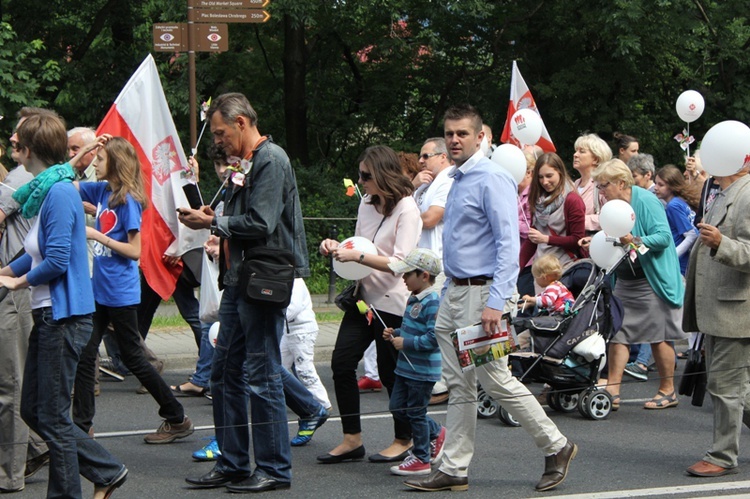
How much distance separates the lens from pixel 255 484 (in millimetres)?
5906

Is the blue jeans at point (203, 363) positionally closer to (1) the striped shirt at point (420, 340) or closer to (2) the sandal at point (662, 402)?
(1) the striped shirt at point (420, 340)

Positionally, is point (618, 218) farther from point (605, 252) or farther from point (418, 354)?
point (418, 354)

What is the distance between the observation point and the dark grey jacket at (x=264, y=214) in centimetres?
566

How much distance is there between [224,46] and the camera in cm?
1363

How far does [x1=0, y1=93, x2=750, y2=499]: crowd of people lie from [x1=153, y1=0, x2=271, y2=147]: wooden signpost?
631 centimetres

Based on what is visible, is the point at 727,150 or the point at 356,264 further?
the point at 356,264

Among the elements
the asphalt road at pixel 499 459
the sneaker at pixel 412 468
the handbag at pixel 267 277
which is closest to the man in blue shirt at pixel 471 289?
the asphalt road at pixel 499 459

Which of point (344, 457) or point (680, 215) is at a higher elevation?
point (680, 215)

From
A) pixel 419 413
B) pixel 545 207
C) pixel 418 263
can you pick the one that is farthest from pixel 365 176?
pixel 545 207

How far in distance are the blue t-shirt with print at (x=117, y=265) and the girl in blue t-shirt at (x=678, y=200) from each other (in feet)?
16.9

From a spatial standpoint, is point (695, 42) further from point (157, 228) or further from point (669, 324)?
point (157, 228)

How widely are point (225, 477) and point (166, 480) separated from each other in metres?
0.45

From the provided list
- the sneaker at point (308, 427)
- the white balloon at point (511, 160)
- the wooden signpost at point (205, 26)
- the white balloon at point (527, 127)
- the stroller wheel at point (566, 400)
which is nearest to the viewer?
the sneaker at point (308, 427)

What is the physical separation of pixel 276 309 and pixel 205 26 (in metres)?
8.65
